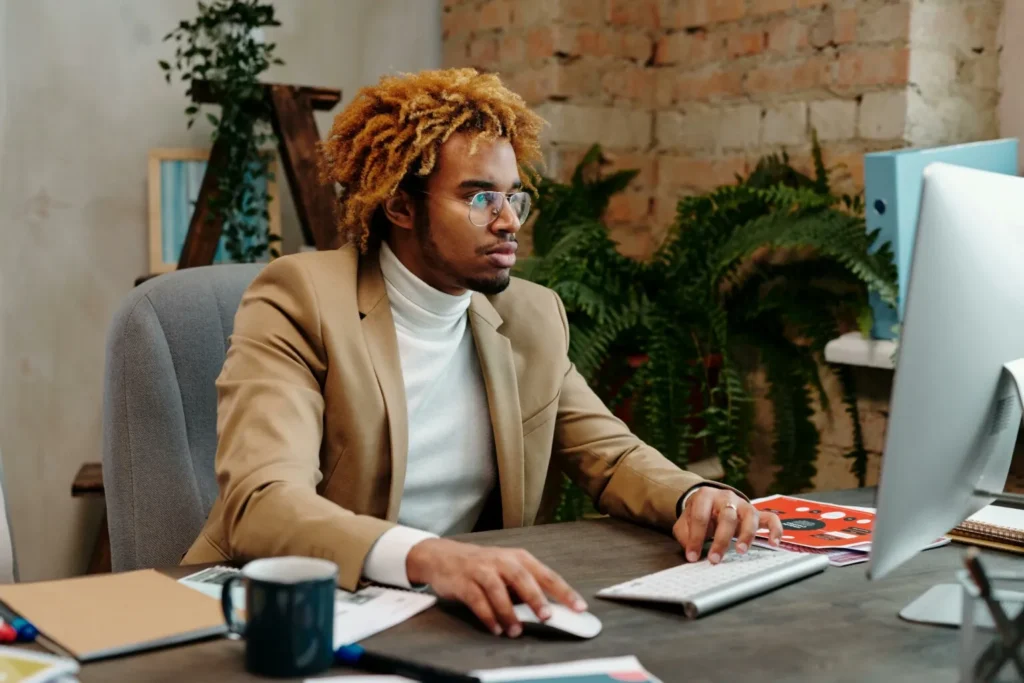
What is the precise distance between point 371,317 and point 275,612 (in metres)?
0.72

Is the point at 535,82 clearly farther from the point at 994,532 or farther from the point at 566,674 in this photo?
the point at 566,674

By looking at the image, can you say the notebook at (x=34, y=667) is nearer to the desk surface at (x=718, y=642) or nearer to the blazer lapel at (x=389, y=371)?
the desk surface at (x=718, y=642)

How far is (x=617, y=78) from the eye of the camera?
3.12 metres

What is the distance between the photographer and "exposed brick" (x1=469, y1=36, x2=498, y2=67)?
315cm

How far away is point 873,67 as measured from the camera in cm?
256

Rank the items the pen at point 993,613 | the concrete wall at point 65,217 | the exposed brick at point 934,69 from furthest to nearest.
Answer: the concrete wall at point 65,217
the exposed brick at point 934,69
the pen at point 993,613

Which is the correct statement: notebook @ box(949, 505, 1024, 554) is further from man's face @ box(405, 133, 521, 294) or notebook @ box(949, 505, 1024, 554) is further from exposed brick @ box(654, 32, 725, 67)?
exposed brick @ box(654, 32, 725, 67)

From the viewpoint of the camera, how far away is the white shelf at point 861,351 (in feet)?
7.83

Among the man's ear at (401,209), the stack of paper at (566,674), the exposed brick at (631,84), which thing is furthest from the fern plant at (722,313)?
the stack of paper at (566,674)

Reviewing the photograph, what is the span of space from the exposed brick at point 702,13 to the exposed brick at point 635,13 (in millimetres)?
38

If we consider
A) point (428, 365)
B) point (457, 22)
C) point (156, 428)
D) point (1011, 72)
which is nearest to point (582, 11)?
point (457, 22)

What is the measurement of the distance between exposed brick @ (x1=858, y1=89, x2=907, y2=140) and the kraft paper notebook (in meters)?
1.94

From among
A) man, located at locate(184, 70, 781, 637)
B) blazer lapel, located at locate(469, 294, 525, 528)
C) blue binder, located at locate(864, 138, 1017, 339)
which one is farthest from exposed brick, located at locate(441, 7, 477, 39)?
blazer lapel, located at locate(469, 294, 525, 528)

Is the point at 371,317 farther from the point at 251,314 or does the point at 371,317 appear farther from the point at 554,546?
the point at 554,546
